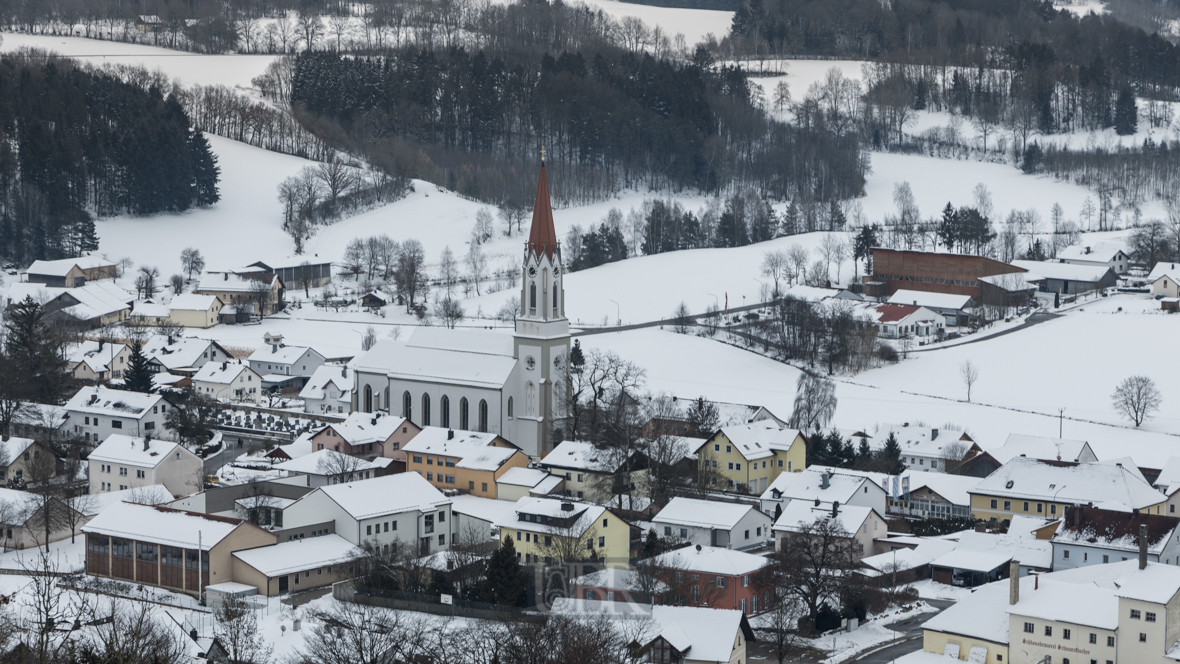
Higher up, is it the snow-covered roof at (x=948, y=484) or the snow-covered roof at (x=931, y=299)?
the snow-covered roof at (x=931, y=299)

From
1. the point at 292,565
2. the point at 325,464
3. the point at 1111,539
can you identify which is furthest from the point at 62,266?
the point at 1111,539

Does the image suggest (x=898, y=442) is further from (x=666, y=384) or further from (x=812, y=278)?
(x=812, y=278)

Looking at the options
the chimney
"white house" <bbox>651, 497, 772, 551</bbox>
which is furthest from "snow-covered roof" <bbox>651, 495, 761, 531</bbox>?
the chimney

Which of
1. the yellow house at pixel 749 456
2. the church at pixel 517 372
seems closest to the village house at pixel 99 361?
the church at pixel 517 372

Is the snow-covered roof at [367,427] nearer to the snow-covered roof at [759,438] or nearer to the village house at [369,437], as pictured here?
the village house at [369,437]

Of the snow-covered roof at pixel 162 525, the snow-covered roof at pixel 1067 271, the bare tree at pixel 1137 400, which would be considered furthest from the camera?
the snow-covered roof at pixel 1067 271

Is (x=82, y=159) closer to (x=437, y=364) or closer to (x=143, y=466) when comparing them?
(x=437, y=364)

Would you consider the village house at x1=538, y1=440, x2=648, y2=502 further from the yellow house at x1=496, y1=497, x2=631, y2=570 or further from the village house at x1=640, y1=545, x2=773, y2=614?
the village house at x1=640, y1=545, x2=773, y2=614
